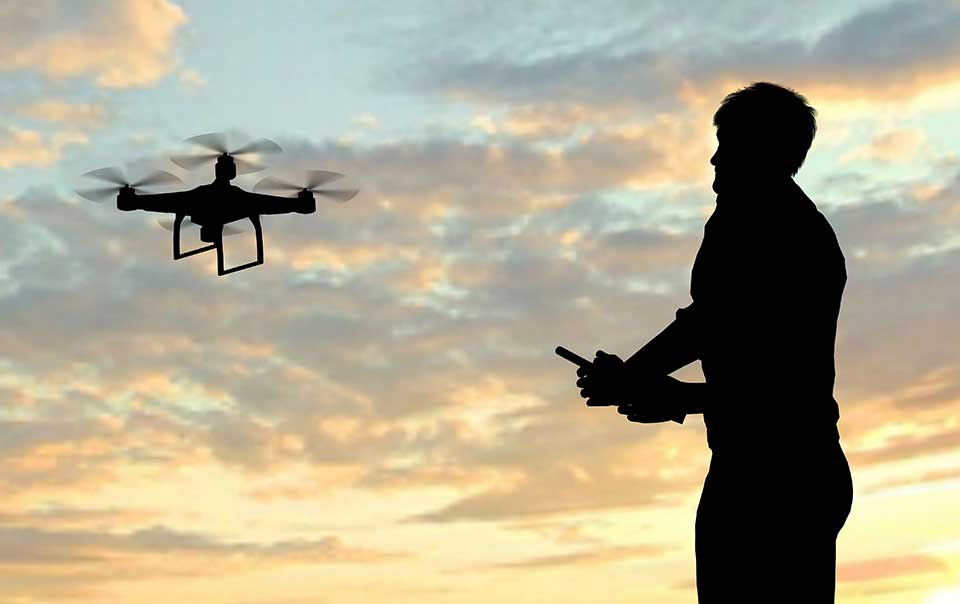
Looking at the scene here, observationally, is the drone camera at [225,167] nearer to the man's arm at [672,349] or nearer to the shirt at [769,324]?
the man's arm at [672,349]

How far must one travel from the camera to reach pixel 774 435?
22.6ft

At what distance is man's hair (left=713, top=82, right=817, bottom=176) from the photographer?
23.0ft

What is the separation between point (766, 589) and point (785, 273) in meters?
1.53

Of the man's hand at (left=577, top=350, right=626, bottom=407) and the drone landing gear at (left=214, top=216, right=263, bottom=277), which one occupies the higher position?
the drone landing gear at (left=214, top=216, right=263, bottom=277)

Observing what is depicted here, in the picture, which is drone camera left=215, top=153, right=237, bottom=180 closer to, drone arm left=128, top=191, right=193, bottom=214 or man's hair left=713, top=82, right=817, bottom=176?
drone arm left=128, top=191, right=193, bottom=214

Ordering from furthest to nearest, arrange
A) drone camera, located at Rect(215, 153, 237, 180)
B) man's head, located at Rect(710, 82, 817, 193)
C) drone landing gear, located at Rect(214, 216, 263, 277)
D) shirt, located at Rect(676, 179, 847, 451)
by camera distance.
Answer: drone camera, located at Rect(215, 153, 237, 180) < drone landing gear, located at Rect(214, 216, 263, 277) < man's head, located at Rect(710, 82, 817, 193) < shirt, located at Rect(676, 179, 847, 451)

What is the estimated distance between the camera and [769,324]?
6.86 metres

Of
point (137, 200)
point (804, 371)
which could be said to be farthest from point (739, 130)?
point (137, 200)

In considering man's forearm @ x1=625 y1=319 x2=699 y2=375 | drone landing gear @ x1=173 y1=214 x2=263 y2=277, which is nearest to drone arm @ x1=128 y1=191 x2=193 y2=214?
drone landing gear @ x1=173 y1=214 x2=263 y2=277

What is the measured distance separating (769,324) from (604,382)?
2.73ft

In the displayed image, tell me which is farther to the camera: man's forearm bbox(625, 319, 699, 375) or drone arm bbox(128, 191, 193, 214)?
drone arm bbox(128, 191, 193, 214)

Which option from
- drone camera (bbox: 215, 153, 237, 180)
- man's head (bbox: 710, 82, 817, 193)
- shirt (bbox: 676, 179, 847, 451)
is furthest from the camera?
drone camera (bbox: 215, 153, 237, 180)

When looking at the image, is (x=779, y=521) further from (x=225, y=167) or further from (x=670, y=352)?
(x=225, y=167)

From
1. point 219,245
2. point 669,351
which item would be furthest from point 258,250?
point 669,351
